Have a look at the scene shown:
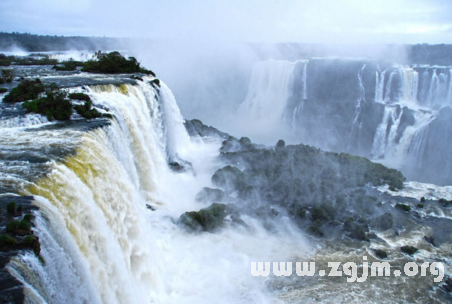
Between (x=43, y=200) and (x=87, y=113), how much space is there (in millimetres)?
5502

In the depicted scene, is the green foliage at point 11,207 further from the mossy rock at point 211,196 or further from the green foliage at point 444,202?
the green foliage at point 444,202

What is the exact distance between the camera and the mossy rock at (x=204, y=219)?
1147cm

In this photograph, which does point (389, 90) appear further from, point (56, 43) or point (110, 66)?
point (56, 43)

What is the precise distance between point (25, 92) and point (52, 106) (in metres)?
1.80

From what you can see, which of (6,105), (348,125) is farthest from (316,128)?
(6,105)

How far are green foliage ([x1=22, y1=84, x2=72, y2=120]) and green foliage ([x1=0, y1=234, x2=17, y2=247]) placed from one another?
633cm

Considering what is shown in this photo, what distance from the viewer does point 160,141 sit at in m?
16.0

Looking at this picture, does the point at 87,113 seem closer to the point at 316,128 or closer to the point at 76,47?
the point at 316,128

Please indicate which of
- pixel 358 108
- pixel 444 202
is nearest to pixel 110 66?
pixel 444 202

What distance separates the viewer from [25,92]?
1134 centimetres

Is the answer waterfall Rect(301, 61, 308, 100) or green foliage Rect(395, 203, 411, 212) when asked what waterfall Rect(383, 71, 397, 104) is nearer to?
waterfall Rect(301, 61, 308, 100)

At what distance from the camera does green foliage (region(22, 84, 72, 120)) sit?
398 inches

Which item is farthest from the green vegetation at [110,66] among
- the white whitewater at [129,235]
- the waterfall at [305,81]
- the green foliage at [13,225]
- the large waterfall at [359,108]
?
the waterfall at [305,81]

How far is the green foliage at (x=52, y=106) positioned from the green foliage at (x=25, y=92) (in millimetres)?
732
